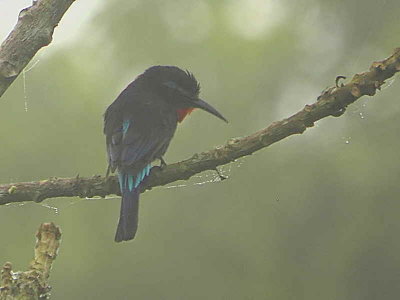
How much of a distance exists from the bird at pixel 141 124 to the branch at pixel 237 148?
0.10 m

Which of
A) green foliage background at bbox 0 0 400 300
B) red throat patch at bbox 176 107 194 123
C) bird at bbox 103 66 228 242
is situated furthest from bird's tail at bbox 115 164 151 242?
green foliage background at bbox 0 0 400 300

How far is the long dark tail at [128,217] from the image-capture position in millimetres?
5355

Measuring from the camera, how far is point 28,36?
4184 mm

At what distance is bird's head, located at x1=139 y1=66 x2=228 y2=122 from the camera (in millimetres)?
6152

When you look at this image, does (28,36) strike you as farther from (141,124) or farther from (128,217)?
(141,124)

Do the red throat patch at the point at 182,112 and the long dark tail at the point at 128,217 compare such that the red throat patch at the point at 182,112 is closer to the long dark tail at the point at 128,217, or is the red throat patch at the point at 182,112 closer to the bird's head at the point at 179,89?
the bird's head at the point at 179,89

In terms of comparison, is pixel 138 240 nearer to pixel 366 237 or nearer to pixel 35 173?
pixel 35 173

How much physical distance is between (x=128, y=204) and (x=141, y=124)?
540 millimetres

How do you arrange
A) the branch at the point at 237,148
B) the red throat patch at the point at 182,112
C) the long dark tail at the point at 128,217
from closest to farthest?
1. the branch at the point at 237,148
2. the long dark tail at the point at 128,217
3. the red throat patch at the point at 182,112

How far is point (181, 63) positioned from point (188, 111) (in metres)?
7.53

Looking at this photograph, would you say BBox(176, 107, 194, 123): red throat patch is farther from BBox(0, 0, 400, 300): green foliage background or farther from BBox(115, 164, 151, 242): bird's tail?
BBox(0, 0, 400, 300): green foliage background

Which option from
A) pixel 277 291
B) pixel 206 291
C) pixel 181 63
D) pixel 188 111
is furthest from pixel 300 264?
pixel 188 111

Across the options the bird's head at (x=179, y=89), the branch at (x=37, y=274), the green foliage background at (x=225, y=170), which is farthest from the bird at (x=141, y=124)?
the green foliage background at (x=225, y=170)

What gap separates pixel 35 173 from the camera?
12680mm
